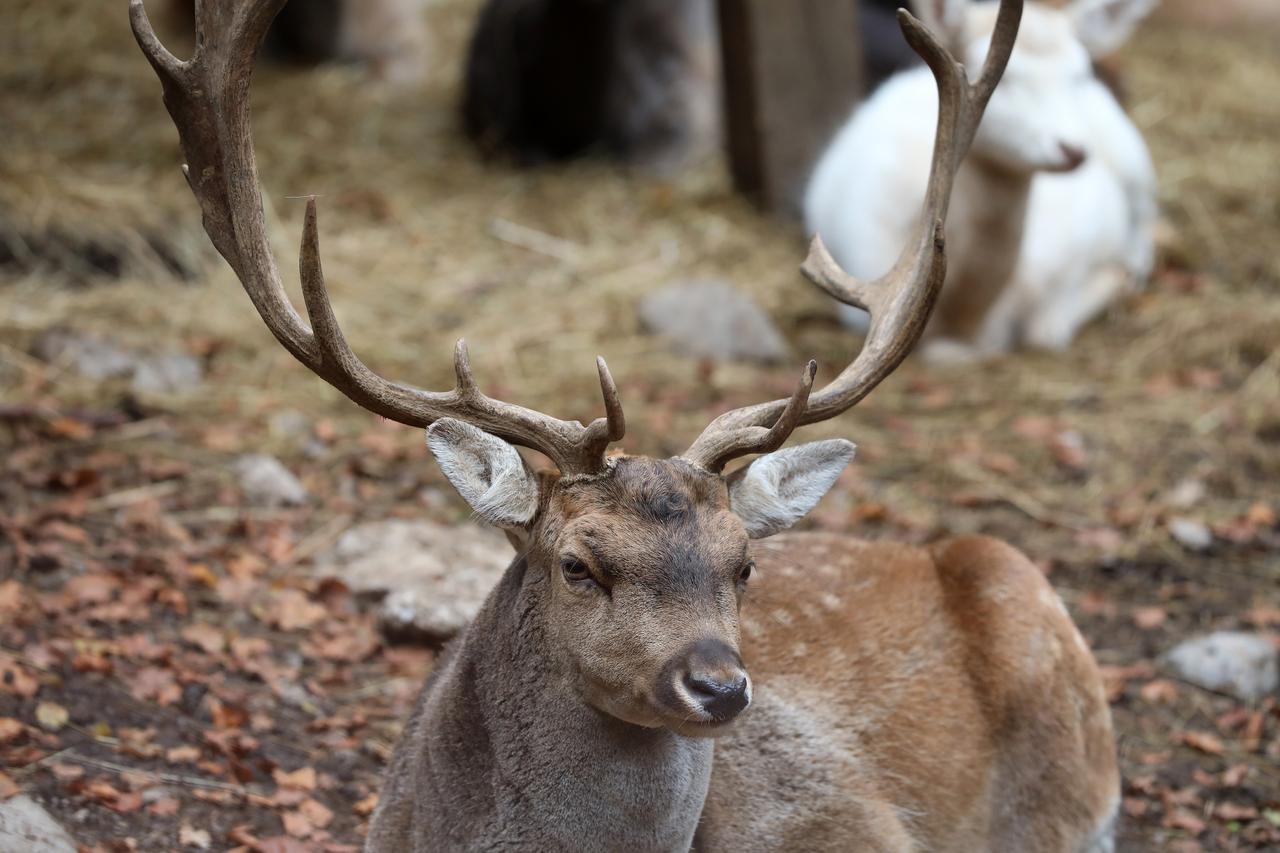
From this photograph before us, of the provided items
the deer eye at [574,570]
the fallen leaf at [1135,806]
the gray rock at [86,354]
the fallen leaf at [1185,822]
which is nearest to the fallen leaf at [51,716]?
the deer eye at [574,570]

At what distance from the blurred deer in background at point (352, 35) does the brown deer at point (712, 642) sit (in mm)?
9472

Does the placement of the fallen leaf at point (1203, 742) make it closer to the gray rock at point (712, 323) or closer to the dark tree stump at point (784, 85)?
the gray rock at point (712, 323)

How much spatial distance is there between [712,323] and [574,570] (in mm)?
5481

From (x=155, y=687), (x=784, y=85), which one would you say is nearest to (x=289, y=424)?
(x=155, y=687)

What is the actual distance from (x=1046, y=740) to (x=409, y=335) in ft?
15.9

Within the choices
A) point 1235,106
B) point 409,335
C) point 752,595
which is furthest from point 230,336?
point 1235,106

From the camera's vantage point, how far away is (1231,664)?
6.12m

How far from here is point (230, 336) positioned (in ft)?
27.2

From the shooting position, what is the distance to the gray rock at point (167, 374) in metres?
7.61

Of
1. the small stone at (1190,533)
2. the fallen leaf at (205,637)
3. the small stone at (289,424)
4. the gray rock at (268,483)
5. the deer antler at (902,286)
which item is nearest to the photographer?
the deer antler at (902,286)

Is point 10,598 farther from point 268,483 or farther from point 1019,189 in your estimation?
point 1019,189

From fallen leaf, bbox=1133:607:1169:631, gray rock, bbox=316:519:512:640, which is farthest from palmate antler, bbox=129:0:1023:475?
fallen leaf, bbox=1133:607:1169:631

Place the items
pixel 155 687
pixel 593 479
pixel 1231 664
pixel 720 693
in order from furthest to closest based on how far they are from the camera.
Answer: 1. pixel 1231 664
2. pixel 155 687
3. pixel 593 479
4. pixel 720 693

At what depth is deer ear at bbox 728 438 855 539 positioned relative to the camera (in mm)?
4051
